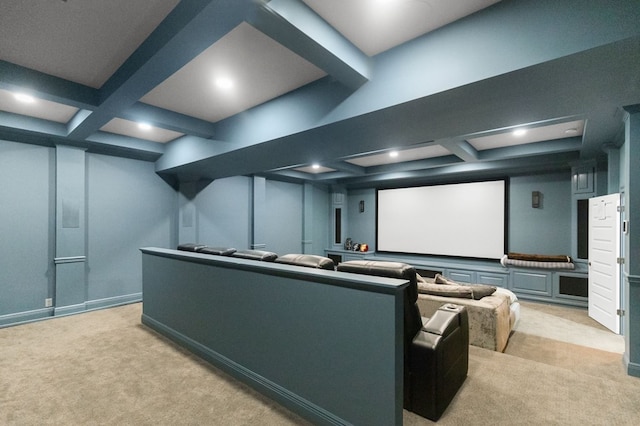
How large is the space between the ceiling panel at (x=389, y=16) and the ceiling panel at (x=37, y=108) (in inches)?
A: 129

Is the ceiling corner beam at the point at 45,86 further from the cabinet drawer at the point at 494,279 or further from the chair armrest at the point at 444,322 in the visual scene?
the cabinet drawer at the point at 494,279

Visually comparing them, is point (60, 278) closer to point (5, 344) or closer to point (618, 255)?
point (5, 344)

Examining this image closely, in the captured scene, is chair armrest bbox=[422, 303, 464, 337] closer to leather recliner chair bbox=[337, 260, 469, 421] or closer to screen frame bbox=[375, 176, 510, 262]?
leather recliner chair bbox=[337, 260, 469, 421]

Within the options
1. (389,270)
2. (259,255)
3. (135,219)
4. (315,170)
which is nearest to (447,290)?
(389,270)

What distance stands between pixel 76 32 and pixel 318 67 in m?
1.63

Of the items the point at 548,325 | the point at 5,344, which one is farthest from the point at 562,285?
the point at 5,344

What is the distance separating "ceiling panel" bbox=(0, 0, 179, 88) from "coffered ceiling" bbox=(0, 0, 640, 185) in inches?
0.4

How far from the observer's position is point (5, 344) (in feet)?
10.6

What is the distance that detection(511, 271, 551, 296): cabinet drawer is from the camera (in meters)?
5.01

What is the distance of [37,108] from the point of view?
3369 millimetres

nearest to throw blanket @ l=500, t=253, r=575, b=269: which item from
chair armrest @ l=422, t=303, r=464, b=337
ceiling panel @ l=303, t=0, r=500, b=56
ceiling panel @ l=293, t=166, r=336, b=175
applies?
chair armrest @ l=422, t=303, r=464, b=337

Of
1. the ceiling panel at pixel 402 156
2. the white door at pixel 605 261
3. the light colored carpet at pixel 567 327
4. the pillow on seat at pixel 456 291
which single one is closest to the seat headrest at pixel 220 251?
the pillow on seat at pixel 456 291

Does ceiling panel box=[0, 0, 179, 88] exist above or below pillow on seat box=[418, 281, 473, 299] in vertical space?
above

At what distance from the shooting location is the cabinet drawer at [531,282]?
5008mm
